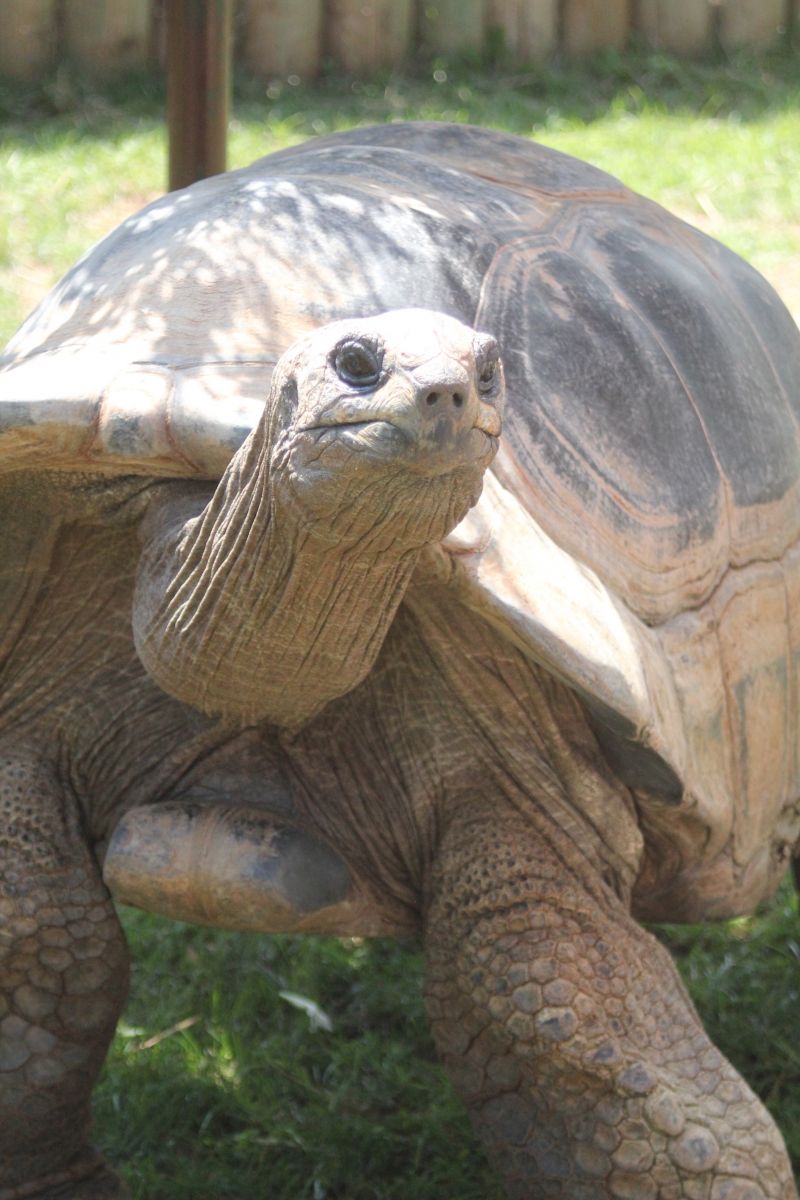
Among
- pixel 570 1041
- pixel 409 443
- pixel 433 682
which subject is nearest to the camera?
pixel 409 443

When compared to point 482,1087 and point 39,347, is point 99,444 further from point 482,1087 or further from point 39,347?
point 482,1087

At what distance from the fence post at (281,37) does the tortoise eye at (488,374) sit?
7006 mm

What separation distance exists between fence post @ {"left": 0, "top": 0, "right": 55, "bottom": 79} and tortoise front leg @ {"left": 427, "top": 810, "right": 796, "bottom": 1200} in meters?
6.49

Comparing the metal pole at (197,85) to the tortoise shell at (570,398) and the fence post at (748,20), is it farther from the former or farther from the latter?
the fence post at (748,20)

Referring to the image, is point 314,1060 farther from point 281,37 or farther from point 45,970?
point 281,37

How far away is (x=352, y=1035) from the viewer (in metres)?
3.64

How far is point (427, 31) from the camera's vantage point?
864cm

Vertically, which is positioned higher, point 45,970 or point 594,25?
point 594,25

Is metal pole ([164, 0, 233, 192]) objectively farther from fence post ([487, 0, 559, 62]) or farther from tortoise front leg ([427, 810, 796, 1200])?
fence post ([487, 0, 559, 62])

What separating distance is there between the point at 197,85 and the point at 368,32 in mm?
4722

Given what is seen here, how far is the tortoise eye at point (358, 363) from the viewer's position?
71.4 inches

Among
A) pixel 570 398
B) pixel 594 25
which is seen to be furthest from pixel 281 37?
pixel 570 398

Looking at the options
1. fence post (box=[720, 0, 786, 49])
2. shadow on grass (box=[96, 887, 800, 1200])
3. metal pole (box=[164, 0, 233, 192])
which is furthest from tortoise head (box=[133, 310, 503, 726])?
fence post (box=[720, 0, 786, 49])

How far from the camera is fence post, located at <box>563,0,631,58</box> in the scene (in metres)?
8.57
